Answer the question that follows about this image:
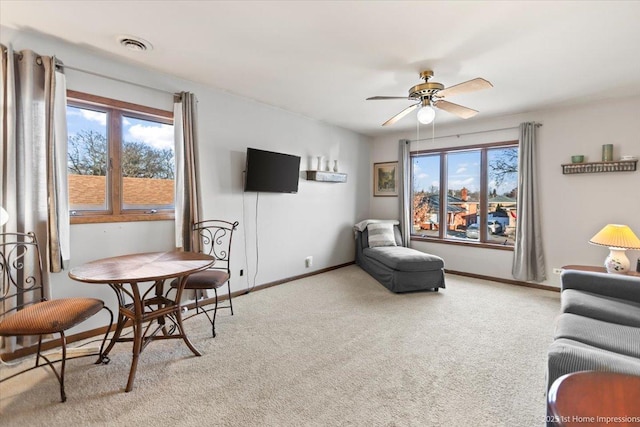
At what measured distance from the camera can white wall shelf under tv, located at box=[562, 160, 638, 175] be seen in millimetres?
3554

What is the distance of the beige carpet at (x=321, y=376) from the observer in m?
1.73

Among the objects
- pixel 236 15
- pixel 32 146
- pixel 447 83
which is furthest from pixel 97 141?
pixel 447 83

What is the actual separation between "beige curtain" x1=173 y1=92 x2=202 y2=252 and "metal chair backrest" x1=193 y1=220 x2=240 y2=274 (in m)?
0.09

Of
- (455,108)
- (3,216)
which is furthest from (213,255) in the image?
(455,108)

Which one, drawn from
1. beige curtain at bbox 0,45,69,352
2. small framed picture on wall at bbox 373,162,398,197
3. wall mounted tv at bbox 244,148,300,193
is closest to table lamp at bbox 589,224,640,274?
small framed picture on wall at bbox 373,162,398,197

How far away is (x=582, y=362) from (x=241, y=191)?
11.3ft

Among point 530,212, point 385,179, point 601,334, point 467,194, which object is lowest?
point 601,334

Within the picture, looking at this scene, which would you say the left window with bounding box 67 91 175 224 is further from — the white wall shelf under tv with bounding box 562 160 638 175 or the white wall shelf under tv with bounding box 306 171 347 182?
the white wall shelf under tv with bounding box 562 160 638 175

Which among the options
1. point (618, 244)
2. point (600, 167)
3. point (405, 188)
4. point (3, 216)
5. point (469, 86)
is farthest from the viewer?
point (405, 188)

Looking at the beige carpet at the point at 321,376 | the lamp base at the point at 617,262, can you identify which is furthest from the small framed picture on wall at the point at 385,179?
the lamp base at the point at 617,262

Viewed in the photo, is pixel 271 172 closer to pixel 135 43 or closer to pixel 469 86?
pixel 135 43

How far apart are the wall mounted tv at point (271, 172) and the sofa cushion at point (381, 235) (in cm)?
162

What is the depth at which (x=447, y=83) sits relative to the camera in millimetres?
3232

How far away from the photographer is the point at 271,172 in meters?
3.94
